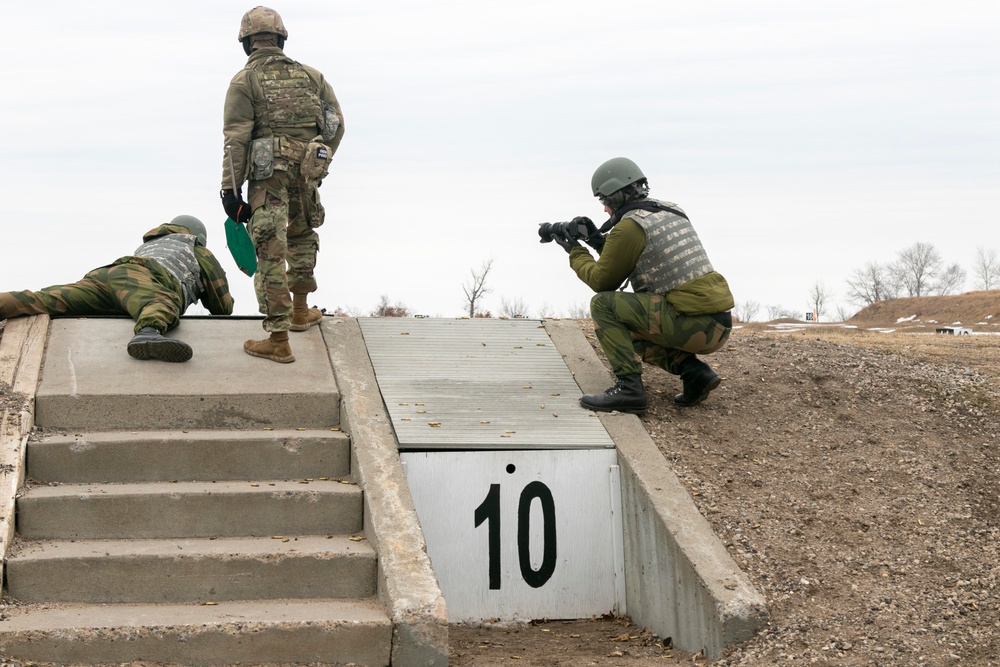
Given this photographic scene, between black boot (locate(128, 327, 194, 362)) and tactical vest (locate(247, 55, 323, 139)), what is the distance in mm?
1441

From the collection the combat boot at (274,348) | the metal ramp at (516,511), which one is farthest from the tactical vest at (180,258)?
the metal ramp at (516,511)

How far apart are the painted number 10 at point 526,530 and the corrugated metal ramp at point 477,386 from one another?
274mm

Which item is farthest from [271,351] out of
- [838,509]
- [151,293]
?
[838,509]

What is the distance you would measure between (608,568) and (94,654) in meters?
2.81

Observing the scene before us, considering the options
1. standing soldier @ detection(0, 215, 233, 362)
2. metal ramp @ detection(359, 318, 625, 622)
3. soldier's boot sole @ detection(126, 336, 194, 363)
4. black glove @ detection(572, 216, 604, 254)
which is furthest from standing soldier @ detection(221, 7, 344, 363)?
black glove @ detection(572, 216, 604, 254)

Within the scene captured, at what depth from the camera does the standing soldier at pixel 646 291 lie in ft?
22.4

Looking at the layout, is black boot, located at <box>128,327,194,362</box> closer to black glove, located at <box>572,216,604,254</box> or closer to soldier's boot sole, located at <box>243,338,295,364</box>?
soldier's boot sole, located at <box>243,338,295,364</box>

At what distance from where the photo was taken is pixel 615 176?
23.0ft

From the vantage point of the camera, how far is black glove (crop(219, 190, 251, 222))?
712cm

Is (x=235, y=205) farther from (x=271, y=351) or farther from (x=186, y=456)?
(x=186, y=456)

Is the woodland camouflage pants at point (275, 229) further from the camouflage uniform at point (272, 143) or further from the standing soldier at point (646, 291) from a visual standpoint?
the standing soldier at point (646, 291)

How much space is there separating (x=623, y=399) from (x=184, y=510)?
2677mm

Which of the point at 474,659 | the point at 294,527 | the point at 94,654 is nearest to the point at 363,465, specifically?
the point at 294,527

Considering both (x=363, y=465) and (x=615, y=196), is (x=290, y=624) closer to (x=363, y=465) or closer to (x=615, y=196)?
(x=363, y=465)
